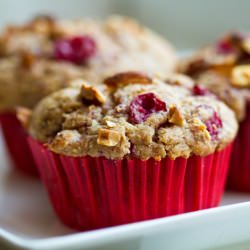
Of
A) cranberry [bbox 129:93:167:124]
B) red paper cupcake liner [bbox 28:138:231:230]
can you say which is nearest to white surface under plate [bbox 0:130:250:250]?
red paper cupcake liner [bbox 28:138:231:230]

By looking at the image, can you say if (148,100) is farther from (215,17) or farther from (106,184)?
(215,17)

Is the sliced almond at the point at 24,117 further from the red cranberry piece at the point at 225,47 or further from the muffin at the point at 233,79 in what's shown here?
the red cranberry piece at the point at 225,47

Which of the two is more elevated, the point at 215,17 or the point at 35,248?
the point at 35,248

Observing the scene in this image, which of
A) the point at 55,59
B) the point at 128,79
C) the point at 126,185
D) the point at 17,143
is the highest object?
the point at 128,79

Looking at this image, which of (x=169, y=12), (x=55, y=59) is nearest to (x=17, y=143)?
(x=55, y=59)

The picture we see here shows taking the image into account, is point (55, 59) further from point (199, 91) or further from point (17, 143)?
point (199, 91)

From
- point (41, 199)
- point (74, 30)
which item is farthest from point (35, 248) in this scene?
point (74, 30)

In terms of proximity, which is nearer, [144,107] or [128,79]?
[144,107]
